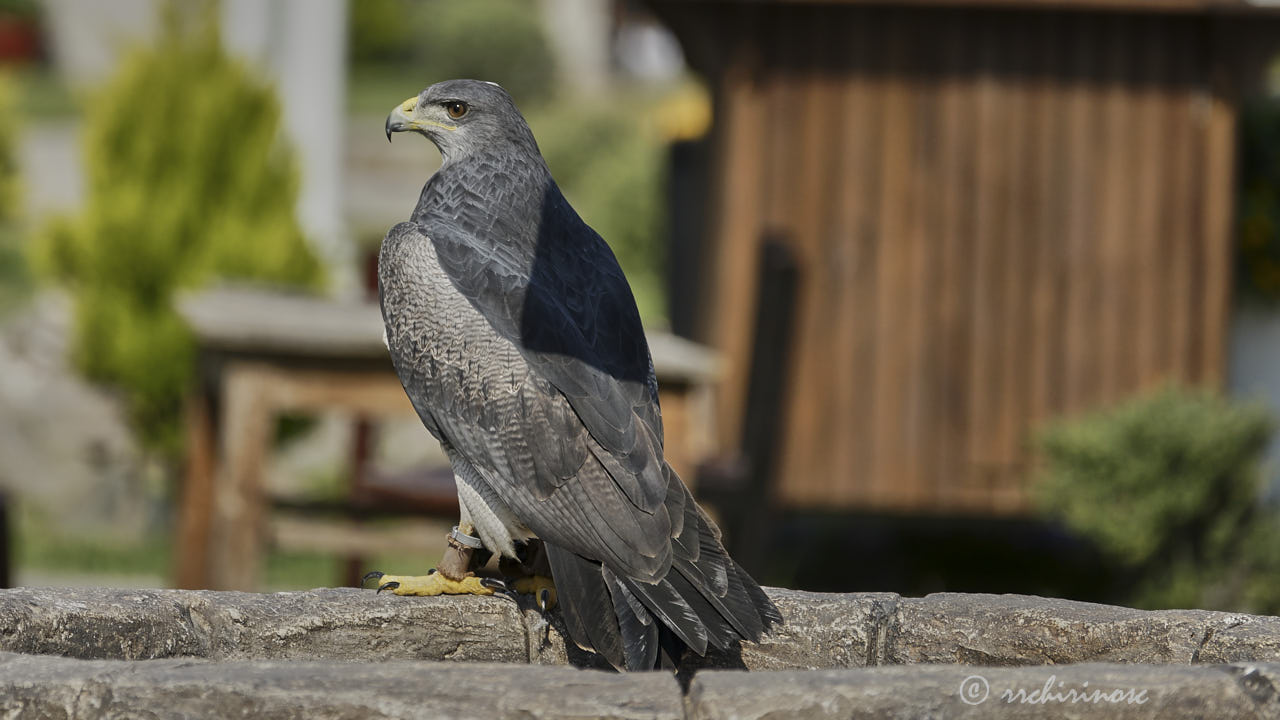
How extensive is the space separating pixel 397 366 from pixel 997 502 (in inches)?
240

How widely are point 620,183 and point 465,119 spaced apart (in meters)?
12.6

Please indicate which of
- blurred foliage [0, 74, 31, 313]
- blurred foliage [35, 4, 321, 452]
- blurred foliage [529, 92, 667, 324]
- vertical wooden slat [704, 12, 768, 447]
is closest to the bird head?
vertical wooden slat [704, 12, 768, 447]

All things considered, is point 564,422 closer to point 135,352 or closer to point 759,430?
point 759,430

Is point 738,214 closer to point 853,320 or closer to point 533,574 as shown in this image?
point 853,320

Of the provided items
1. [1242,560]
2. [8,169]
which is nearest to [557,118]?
[8,169]

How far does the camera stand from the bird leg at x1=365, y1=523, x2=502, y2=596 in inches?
138

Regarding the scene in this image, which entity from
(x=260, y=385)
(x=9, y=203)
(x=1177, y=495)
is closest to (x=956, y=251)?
(x=1177, y=495)

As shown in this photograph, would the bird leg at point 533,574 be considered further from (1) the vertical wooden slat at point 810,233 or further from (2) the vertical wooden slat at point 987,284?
(2) the vertical wooden slat at point 987,284

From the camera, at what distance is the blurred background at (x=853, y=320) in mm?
7438

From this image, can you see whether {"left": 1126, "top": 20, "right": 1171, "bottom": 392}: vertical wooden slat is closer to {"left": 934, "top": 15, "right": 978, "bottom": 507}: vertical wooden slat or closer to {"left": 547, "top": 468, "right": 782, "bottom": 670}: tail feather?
{"left": 934, "top": 15, "right": 978, "bottom": 507}: vertical wooden slat

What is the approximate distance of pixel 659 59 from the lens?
96.1ft

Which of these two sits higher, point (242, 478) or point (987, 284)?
point (987, 284)

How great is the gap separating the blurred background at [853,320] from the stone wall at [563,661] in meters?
2.78

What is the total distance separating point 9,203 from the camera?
14945 millimetres
